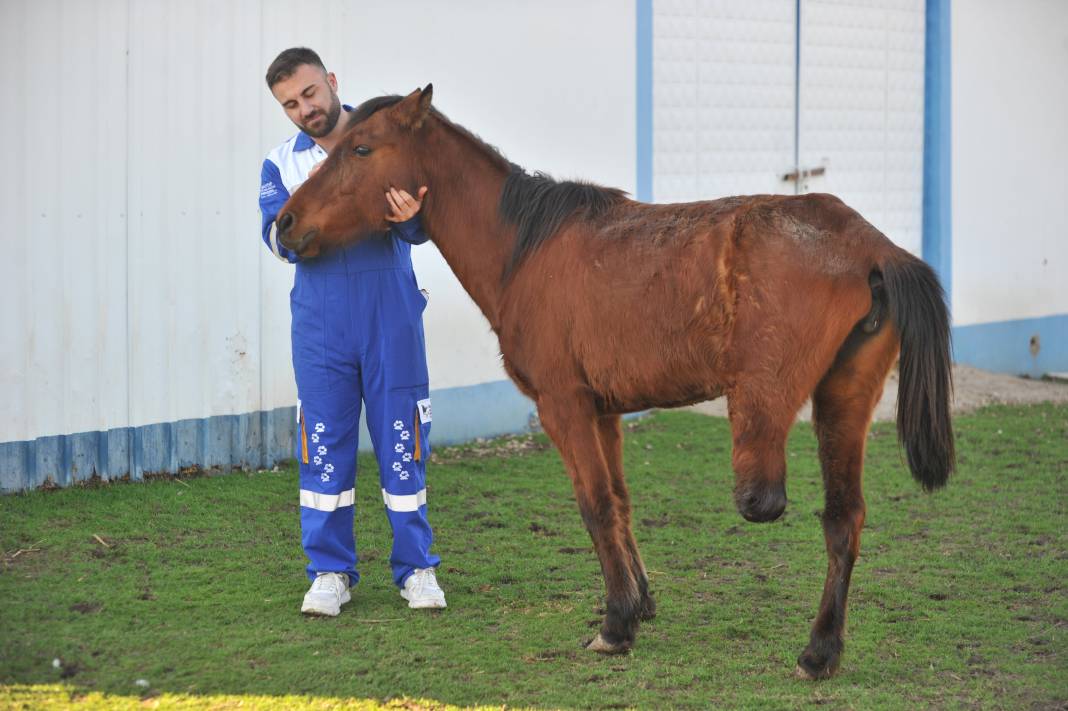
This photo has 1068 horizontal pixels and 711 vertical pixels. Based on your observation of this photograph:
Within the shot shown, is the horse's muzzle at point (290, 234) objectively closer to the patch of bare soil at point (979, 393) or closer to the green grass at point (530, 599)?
the green grass at point (530, 599)

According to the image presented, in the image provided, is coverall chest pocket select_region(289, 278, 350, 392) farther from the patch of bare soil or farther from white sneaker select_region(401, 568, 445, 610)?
the patch of bare soil

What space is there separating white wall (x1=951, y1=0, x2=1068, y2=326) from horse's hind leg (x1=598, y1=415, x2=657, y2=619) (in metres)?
6.53

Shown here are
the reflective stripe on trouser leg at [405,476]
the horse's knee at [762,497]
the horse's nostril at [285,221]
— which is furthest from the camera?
the reflective stripe on trouser leg at [405,476]

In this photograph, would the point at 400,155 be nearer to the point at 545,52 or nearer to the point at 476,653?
the point at 476,653

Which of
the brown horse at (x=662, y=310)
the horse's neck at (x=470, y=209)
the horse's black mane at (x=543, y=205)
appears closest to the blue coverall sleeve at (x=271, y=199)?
the brown horse at (x=662, y=310)

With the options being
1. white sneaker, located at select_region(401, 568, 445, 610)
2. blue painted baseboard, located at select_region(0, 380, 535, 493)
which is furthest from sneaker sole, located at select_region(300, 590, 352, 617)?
blue painted baseboard, located at select_region(0, 380, 535, 493)

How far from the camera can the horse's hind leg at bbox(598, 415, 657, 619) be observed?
4707 mm

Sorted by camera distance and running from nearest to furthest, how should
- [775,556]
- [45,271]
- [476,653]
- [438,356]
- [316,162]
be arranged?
[476,653]
[316,162]
[775,556]
[45,271]
[438,356]

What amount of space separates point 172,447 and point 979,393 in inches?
252

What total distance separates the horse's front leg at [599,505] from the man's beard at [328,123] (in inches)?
57.2

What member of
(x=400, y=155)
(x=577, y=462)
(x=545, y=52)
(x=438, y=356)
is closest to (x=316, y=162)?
(x=400, y=155)

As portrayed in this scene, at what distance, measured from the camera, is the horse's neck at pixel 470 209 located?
4625 mm

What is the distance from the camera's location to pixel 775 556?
558cm

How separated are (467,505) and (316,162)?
2411 mm
